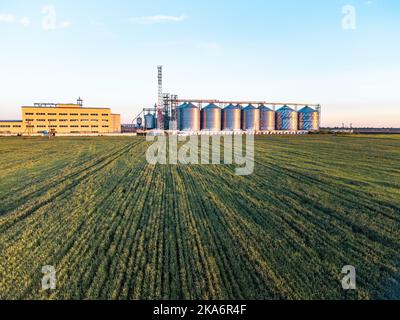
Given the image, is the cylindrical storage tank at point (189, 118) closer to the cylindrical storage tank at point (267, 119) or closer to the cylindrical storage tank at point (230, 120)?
the cylindrical storage tank at point (230, 120)

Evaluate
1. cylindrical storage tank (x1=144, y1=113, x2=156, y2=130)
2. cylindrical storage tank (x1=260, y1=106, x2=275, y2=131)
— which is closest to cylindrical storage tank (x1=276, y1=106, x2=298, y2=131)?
cylindrical storage tank (x1=260, y1=106, x2=275, y2=131)

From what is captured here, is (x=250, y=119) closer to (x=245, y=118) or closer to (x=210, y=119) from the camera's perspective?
(x=245, y=118)

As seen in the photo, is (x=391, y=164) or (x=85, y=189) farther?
(x=391, y=164)

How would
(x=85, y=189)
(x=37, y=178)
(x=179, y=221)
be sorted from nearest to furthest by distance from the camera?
(x=179, y=221) → (x=85, y=189) → (x=37, y=178)
